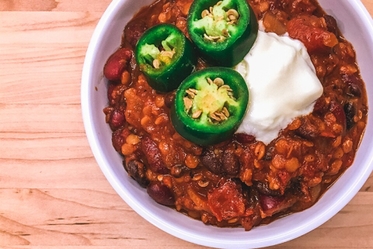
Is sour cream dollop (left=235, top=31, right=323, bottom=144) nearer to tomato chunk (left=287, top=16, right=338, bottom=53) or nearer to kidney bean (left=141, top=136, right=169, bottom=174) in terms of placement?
tomato chunk (left=287, top=16, right=338, bottom=53)

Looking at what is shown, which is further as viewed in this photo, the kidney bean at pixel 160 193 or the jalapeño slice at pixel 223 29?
the kidney bean at pixel 160 193

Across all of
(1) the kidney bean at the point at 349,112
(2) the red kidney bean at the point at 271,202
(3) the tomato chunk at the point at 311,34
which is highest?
(3) the tomato chunk at the point at 311,34

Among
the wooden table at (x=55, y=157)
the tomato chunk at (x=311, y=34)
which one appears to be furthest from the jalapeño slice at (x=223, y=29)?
the wooden table at (x=55, y=157)

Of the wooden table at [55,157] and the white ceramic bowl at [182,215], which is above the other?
the white ceramic bowl at [182,215]

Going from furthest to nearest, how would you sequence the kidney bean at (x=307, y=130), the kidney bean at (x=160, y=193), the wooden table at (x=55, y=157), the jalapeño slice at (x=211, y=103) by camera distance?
the wooden table at (x=55, y=157)
the kidney bean at (x=160, y=193)
the kidney bean at (x=307, y=130)
the jalapeño slice at (x=211, y=103)

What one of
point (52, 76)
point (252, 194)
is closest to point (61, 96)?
point (52, 76)

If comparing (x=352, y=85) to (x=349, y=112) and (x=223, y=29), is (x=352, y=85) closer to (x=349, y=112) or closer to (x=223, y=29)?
(x=349, y=112)

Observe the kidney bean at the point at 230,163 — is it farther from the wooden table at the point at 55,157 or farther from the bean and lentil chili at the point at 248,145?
the wooden table at the point at 55,157

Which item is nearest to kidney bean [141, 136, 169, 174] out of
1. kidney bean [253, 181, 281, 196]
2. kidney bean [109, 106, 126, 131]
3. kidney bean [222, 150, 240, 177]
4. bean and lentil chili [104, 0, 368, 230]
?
bean and lentil chili [104, 0, 368, 230]
